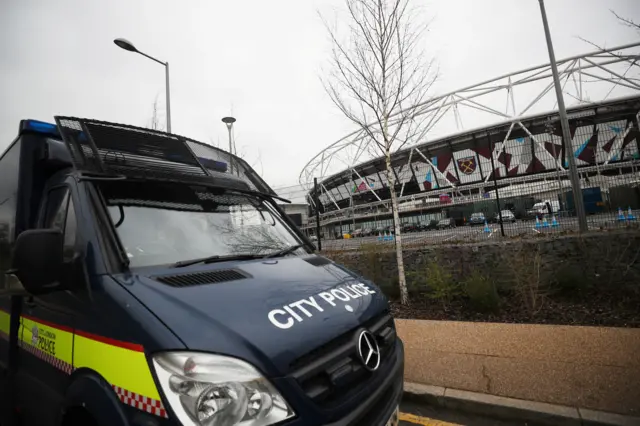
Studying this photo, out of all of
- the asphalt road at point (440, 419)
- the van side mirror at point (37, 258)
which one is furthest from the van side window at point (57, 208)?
the asphalt road at point (440, 419)

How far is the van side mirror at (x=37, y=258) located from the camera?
1687 millimetres

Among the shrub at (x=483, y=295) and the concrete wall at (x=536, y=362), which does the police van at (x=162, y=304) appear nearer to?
the concrete wall at (x=536, y=362)

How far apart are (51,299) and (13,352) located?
93 cm

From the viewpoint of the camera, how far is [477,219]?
33.5ft

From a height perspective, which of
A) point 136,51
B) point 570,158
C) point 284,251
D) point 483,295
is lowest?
point 483,295

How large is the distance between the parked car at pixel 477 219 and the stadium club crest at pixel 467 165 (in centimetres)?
3432

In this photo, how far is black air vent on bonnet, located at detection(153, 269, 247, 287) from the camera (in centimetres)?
172

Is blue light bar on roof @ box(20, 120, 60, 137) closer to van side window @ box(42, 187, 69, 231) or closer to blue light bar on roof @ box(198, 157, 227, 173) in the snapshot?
van side window @ box(42, 187, 69, 231)

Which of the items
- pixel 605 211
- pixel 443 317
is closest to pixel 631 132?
pixel 605 211

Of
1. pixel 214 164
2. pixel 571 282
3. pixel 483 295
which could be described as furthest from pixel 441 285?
pixel 214 164

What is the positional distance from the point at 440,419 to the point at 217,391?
8.65 feet

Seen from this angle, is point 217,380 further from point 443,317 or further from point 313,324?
point 443,317

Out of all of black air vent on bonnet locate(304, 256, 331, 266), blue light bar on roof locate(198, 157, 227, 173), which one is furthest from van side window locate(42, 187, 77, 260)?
black air vent on bonnet locate(304, 256, 331, 266)

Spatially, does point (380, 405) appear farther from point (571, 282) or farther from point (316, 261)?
point (571, 282)
